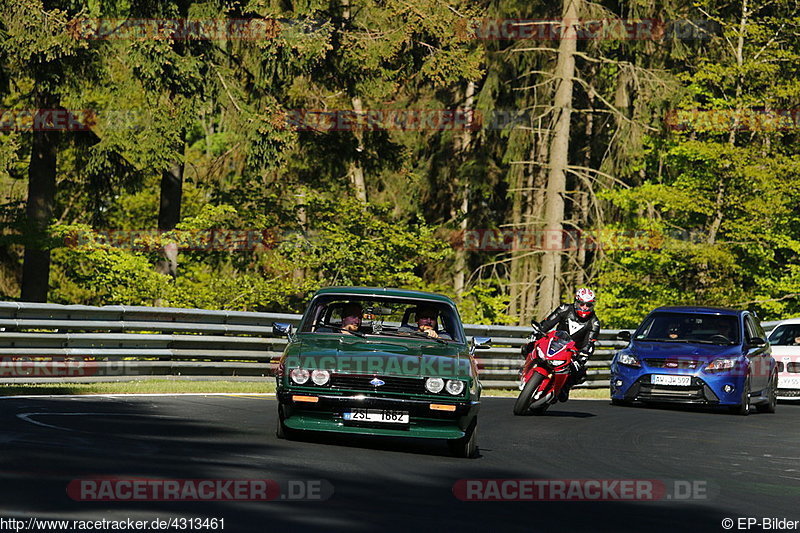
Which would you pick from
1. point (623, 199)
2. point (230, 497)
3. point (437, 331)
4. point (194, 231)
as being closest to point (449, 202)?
point (623, 199)

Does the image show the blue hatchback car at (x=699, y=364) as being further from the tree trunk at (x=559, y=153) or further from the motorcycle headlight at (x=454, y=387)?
the tree trunk at (x=559, y=153)

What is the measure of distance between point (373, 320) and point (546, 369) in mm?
4650

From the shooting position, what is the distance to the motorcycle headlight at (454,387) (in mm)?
11773

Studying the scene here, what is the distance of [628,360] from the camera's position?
69.3 feet

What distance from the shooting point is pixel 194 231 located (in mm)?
34781

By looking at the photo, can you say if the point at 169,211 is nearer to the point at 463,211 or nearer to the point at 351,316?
the point at 463,211

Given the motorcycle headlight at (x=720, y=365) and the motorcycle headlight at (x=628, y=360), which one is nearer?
the motorcycle headlight at (x=720, y=365)

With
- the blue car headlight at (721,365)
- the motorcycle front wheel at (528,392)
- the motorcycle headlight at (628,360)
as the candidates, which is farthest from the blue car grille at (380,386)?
the blue car headlight at (721,365)

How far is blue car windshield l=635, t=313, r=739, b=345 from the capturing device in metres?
21.8

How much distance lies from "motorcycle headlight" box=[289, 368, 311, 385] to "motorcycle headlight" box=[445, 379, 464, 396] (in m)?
1.21

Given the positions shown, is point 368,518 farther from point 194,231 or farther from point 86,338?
point 194,231

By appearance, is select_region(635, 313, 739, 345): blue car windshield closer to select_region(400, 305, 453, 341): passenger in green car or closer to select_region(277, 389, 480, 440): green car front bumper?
select_region(400, 305, 453, 341): passenger in green car

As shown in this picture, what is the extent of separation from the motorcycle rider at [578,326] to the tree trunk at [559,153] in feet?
71.0

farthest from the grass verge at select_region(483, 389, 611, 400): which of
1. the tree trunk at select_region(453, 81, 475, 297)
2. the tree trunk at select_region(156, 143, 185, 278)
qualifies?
the tree trunk at select_region(453, 81, 475, 297)
